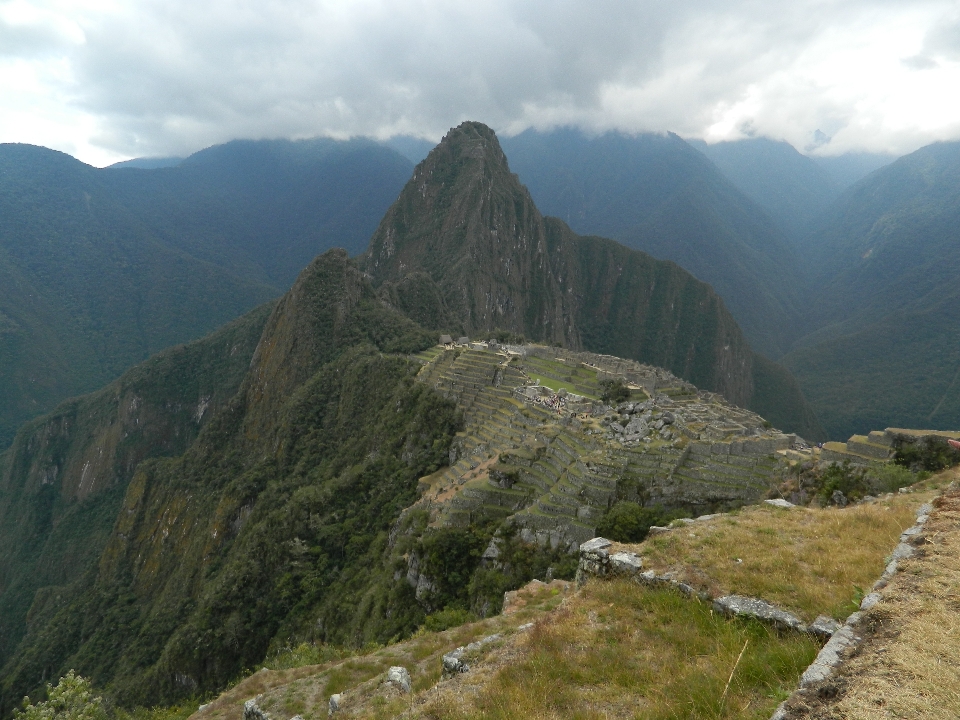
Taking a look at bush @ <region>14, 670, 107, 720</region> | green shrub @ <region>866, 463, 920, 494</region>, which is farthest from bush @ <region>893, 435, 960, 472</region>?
bush @ <region>14, 670, 107, 720</region>

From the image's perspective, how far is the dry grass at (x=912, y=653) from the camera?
453 centimetres

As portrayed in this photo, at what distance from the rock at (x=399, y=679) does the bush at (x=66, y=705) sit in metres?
13.3

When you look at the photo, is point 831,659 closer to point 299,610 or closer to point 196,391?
point 299,610

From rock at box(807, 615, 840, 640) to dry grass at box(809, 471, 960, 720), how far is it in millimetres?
772

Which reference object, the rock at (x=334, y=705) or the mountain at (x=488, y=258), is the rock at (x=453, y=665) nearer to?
the rock at (x=334, y=705)

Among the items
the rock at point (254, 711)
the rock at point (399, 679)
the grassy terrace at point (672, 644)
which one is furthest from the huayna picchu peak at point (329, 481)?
the grassy terrace at point (672, 644)

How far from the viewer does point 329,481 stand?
155 ft

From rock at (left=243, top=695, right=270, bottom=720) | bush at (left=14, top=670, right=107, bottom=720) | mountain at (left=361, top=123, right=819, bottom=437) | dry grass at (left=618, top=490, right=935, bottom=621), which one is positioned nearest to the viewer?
dry grass at (left=618, top=490, right=935, bottom=621)

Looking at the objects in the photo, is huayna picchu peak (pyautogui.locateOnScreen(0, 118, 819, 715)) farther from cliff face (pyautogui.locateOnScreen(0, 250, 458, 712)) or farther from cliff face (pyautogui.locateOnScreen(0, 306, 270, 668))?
cliff face (pyautogui.locateOnScreen(0, 306, 270, 668))

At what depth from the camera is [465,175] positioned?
549 ft

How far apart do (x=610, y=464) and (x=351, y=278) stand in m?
79.0

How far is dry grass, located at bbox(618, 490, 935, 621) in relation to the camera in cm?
801

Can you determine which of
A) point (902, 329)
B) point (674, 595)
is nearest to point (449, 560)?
point (674, 595)

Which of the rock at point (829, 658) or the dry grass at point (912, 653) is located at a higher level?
the dry grass at point (912, 653)
